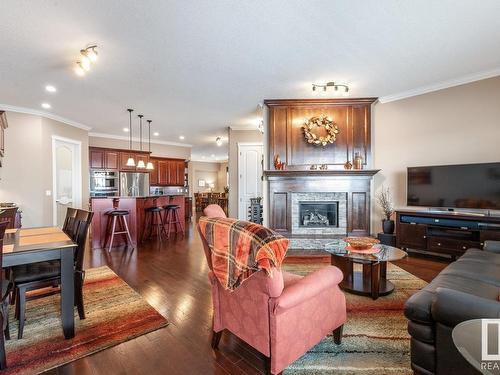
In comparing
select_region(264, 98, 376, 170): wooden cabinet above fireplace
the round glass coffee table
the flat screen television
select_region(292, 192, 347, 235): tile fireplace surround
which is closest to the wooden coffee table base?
the round glass coffee table

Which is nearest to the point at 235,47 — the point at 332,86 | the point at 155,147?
the point at 332,86

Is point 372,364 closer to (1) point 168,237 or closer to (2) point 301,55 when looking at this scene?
(2) point 301,55

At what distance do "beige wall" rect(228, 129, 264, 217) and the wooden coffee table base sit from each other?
3914 millimetres

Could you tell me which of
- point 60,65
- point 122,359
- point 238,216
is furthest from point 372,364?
point 238,216

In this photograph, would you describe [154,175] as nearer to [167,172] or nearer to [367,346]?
[167,172]

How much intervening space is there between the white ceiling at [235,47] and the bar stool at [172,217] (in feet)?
8.37

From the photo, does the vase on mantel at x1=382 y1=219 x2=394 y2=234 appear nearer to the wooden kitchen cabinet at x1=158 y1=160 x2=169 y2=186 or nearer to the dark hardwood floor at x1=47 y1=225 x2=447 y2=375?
the dark hardwood floor at x1=47 y1=225 x2=447 y2=375

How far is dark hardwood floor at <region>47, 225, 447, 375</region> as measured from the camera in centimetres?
171

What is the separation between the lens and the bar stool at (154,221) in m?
5.76

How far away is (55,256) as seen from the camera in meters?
1.95

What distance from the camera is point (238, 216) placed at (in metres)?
6.60

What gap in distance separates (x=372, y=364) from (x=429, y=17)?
3097 millimetres

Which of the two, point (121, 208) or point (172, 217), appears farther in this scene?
point (172, 217)

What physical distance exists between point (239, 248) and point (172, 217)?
549cm
